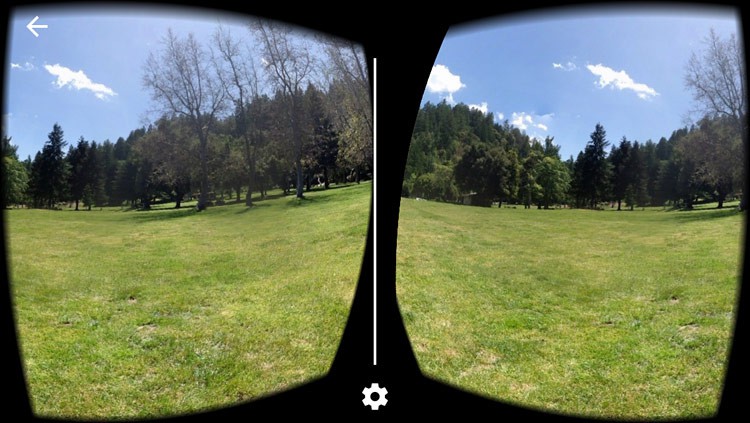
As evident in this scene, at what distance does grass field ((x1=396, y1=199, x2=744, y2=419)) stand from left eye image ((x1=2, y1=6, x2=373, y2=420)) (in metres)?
1.81

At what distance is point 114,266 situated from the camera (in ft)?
15.0

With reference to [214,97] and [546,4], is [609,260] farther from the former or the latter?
[214,97]

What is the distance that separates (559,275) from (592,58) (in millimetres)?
3067

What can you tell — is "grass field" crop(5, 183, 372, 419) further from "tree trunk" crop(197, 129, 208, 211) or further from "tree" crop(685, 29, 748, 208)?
"tree" crop(685, 29, 748, 208)

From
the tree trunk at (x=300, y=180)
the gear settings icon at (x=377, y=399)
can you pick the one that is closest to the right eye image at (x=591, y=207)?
the gear settings icon at (x=377, y=399)

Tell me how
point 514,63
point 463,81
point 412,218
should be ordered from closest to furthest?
point 514,63 < point 463,81 < point 412,218

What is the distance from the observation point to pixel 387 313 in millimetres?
5344

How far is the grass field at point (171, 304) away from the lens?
4.18 metres

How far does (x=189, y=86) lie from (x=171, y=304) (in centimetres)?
242

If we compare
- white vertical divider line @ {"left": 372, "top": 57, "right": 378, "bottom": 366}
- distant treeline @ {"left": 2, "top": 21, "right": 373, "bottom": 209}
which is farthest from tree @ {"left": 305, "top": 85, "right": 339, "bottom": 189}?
white vertical divider line @ {"left": 372, "top": 57, "right": 378, "bottom": 366}

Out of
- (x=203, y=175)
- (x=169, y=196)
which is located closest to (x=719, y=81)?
(x=203, y=175)

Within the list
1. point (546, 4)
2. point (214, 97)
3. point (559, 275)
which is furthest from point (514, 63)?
point (214, 97)

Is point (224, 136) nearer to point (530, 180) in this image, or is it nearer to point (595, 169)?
point (530, 180)

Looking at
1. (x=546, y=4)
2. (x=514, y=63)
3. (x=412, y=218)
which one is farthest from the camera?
(x=412, y=218)
